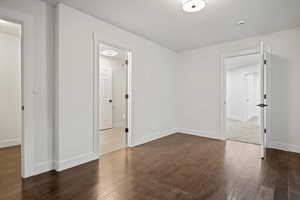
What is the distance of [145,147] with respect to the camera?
346cm

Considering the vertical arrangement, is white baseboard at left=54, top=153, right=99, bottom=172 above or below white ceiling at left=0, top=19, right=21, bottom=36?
below

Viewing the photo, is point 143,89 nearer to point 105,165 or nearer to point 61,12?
point 105,165

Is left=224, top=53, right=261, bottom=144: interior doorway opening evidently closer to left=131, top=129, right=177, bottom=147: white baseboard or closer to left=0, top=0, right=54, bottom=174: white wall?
left=131, top=129, right=177, bottom=147: white baseboard

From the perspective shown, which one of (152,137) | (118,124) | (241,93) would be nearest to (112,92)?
(118,124)

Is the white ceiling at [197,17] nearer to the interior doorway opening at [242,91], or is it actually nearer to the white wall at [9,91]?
the white wall at [9,91]

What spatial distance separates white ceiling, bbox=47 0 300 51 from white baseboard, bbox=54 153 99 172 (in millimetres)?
2404

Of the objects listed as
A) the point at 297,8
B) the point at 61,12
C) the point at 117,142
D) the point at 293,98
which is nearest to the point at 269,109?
the point at 293,98

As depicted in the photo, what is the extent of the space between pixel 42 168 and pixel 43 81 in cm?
128

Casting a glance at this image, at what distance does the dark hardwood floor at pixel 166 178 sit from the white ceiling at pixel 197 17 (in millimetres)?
2511

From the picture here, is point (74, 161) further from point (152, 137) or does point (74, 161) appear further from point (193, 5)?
point (193, 5)

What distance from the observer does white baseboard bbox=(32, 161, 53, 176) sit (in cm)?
220

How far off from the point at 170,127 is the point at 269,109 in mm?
2464

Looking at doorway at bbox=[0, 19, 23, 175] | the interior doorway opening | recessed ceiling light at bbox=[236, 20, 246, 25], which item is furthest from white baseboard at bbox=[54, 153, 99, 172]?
the interior doorway opening

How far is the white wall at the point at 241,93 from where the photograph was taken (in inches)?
287
